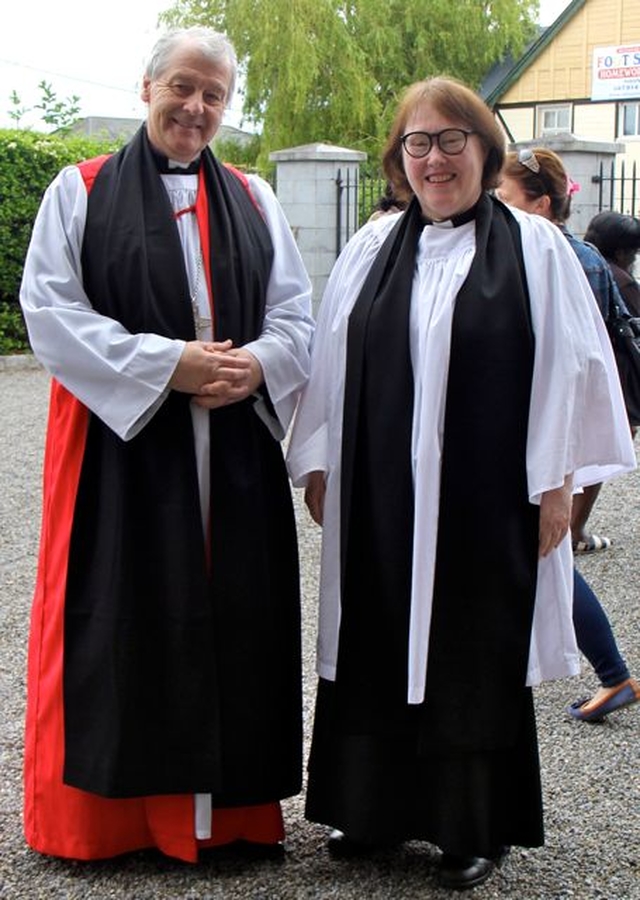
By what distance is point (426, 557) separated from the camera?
2.93m

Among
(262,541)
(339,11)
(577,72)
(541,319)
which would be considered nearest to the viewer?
(541,319)

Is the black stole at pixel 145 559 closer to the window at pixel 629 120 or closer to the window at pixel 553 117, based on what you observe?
the window at pixel 629 120

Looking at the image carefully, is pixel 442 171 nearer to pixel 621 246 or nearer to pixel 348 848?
pixel 348 848

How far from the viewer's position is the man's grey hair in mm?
A: 3057

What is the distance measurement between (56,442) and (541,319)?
4.21ft

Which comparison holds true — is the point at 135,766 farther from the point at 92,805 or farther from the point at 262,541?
the point at 262,541

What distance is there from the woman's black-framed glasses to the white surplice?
19 centimetres

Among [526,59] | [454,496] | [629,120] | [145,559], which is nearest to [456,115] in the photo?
[454,496]

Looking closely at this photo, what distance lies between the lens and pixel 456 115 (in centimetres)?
296

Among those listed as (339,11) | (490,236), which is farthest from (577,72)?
(490,236)

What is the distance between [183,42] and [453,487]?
4.30 feet

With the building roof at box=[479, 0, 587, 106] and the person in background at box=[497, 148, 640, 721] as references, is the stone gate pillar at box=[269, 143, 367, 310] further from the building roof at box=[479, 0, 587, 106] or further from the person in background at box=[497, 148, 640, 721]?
the building roof at box=[479, 0, 587, 106]

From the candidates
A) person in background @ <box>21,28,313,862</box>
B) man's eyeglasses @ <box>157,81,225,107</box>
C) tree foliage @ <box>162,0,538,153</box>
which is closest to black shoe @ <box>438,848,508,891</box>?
person in background @ <box>21,28,313,862</box>

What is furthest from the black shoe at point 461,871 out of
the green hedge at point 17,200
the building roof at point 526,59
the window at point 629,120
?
the window at point 629,120
